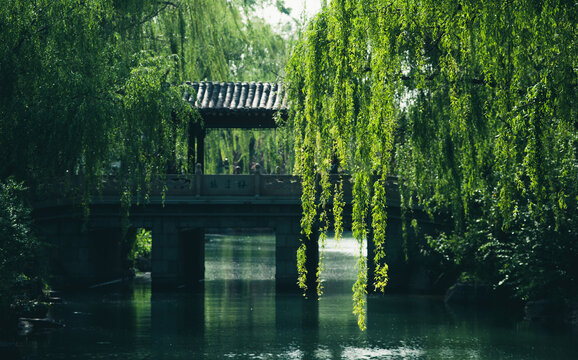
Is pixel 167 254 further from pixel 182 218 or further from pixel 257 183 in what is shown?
pixel 257 183

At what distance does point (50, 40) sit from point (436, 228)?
1400 centimetres

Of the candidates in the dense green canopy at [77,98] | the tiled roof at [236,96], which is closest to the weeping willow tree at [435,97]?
the dense green canopy at [77,98]

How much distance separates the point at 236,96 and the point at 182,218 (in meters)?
4.17

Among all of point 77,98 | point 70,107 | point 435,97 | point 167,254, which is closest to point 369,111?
point 435,97

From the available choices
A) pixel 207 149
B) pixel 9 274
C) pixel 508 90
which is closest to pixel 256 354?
pixel 9 274

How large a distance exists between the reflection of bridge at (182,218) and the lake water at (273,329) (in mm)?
981

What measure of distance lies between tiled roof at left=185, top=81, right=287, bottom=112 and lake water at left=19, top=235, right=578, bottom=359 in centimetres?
575

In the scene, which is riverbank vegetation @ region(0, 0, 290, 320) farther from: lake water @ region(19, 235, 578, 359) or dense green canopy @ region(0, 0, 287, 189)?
lake water @ region(19, 235, 578, 359)

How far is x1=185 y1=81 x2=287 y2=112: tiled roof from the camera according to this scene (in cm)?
2714

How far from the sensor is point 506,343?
19.0 m

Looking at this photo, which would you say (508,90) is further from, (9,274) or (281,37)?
(281,37)

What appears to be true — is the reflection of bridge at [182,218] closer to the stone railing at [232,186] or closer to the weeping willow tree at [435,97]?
the stone railing at [232,186]

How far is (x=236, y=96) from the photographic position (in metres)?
28.0

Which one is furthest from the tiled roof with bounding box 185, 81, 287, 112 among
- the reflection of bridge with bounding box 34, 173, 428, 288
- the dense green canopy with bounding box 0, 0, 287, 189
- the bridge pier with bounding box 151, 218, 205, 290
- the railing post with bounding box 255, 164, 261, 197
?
the dense green canopy with bounding box 0, 0, 287, 189
